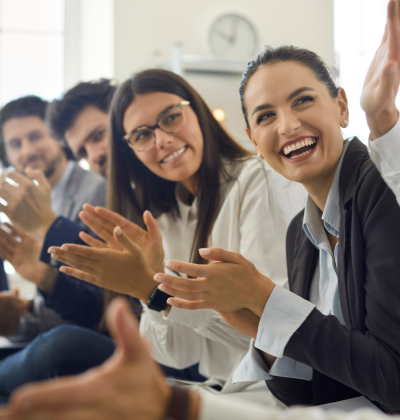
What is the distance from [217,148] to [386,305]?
457mm

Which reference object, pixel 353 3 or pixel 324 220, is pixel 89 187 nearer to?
pixel 324 220

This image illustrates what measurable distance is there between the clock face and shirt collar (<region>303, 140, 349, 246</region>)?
1.67 metres

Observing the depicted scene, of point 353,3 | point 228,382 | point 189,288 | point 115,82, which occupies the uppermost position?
→ point 353,3

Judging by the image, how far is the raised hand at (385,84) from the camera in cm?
36

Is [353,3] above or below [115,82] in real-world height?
above

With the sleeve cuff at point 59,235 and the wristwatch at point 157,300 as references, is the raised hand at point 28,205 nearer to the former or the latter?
the sleeve cuff at point 59,235

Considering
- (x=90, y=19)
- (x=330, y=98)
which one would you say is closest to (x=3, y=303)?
(x=330, y=98)

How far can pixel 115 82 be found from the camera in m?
1.12

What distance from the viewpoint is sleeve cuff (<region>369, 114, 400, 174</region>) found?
1.24ft

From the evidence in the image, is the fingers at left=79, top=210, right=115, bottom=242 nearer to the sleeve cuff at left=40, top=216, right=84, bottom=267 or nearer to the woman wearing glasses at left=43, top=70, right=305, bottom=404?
the woman wearing glasses at left=43, top=70, right=305, bottom=404

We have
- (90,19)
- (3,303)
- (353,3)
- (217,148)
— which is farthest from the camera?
(90,19)

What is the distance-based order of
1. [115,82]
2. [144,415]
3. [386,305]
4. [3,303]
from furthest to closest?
[115,82] < [3,303] < [386,305] < [144,415]

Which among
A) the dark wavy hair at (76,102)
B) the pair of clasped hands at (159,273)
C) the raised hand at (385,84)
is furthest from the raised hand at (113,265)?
the dark wavy hair at (76,102)

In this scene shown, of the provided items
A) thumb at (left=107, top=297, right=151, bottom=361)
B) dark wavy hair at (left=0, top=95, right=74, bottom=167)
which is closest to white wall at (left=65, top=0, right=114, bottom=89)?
dark wavy hair at (left=0, top=95, right=74, bottom=167)
